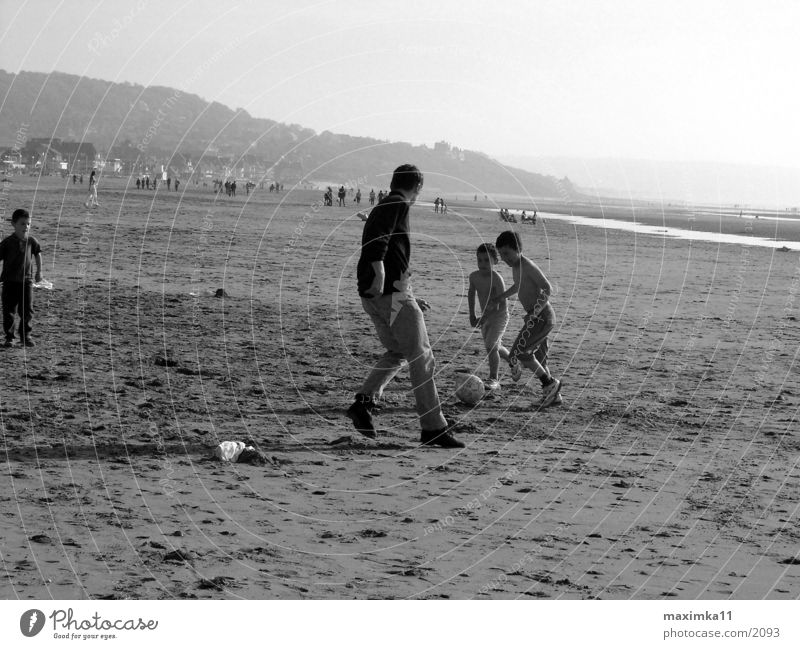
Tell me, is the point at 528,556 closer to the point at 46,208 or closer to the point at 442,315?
the point at 442,315

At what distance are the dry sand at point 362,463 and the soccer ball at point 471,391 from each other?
113mm

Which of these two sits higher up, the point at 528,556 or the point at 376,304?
the point at 376,304

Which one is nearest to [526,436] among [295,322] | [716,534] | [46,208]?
[716,534]

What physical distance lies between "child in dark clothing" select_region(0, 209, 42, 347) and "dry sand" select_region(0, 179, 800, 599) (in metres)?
0.46

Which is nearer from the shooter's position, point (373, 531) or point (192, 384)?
point (373, 531)

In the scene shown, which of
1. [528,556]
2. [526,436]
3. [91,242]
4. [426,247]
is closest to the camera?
[528,556]

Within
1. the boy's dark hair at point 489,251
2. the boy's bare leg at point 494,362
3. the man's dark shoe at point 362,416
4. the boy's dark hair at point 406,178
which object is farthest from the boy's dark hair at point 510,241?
the man's dark shoe at point 362,416

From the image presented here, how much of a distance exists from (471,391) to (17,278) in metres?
6.12

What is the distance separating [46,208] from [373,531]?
43015mm

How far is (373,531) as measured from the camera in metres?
7.46

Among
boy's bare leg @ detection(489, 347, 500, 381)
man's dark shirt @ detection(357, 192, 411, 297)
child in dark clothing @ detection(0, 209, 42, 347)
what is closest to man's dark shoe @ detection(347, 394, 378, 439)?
man's dark shirt @ detection(357, 192, 411, 297)

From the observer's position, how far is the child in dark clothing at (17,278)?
13.8 meters

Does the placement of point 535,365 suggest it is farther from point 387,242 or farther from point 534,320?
point 387,242

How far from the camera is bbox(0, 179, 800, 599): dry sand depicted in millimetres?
6598
